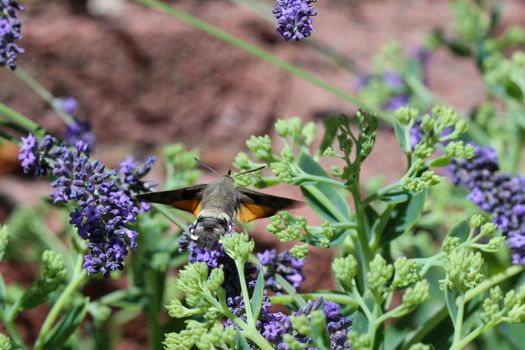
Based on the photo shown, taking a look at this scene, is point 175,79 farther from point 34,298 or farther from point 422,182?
point 422,182

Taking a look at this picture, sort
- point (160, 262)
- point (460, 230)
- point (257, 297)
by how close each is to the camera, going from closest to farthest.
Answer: point (257, 297) < point (460, 230) < point (160, 262)

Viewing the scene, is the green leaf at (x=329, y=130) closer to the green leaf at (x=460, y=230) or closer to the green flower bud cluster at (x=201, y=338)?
the green leaf at (x=460, y=230)

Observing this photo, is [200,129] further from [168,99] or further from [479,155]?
[479,155]

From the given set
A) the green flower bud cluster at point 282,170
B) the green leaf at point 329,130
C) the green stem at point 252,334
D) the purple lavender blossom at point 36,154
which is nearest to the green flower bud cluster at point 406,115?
the green leaf at point 329,130

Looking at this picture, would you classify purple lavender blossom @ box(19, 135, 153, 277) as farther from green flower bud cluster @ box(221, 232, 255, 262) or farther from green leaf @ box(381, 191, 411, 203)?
green leaf @ box(381, 191, 411, 203)

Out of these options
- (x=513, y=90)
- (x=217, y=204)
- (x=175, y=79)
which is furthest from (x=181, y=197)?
(x=175, y=79)

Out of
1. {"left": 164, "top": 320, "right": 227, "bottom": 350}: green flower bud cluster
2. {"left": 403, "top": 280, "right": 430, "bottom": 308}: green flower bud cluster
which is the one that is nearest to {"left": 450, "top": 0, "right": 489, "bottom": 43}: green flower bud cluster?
{"left": 403, "top": 280, "right": 430, "bottom": 308}: green flower bud cluster
